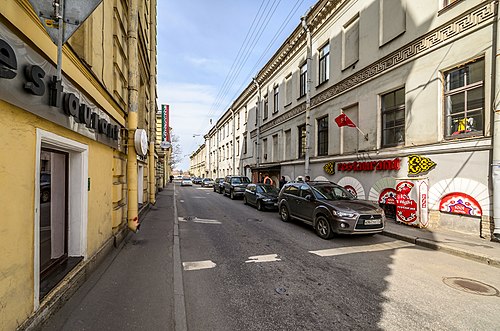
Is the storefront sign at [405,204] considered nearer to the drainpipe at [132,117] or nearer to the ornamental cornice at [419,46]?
the ornamental cornice at [419,46]

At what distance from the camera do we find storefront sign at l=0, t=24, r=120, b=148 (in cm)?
239

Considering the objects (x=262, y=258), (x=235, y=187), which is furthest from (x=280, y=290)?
(x=235, y=187)

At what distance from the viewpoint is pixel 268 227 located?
9352 millimetres

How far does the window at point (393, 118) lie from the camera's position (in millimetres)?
10141

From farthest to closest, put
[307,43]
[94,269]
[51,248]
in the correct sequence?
[307,43] → [94,269] → [51,248]

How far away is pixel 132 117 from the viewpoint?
7.38 meters

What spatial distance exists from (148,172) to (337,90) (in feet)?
36.8

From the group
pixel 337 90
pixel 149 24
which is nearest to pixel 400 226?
pixel 337 90

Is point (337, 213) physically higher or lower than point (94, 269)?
higher

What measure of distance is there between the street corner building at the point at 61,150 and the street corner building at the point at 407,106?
911cm

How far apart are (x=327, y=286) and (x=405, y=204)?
6.45 meters

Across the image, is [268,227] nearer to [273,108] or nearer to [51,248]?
[51,248]

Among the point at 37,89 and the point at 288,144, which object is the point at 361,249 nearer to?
the point at 37,89

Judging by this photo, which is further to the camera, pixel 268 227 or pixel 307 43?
pixel 307 43
